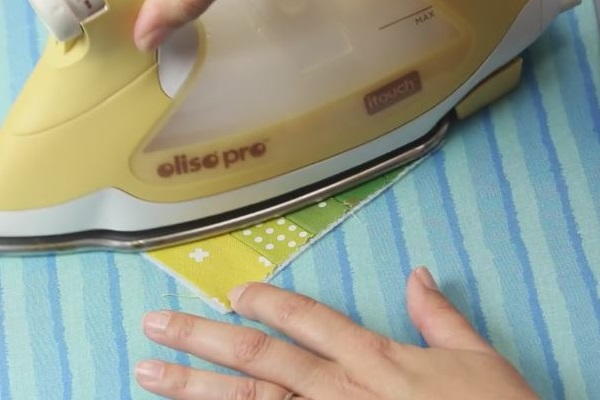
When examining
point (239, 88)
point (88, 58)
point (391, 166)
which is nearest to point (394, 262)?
point (391, 166)

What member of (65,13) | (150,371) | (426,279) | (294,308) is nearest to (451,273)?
(426,279)

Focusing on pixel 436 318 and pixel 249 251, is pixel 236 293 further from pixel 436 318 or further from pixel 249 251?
pixel 436 318

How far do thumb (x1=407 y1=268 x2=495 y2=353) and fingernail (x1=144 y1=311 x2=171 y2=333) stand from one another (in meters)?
0.19

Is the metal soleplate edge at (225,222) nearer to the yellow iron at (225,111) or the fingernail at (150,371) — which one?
the yellow iron at (225,111)

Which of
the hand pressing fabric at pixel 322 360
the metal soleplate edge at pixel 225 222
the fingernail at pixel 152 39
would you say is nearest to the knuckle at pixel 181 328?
the hand pressing fabric at pixel 322 360

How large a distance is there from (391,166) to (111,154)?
0.26 metres

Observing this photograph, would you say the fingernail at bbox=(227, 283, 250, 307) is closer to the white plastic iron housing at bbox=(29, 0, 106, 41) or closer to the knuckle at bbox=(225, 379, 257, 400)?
the knuckle at bbox=(225, 379, 257, 400)

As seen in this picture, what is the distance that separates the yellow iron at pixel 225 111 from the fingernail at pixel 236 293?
74 millimetres

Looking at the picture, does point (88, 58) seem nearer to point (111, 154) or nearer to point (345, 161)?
point (111, 154)

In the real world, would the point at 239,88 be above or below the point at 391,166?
above

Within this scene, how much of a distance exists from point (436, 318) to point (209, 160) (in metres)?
0.22

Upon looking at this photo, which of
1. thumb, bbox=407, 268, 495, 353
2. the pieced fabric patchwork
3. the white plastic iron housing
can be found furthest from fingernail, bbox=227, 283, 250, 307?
the white plastic iron housing

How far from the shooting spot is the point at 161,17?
0.70 metres

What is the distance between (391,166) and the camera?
94cm
